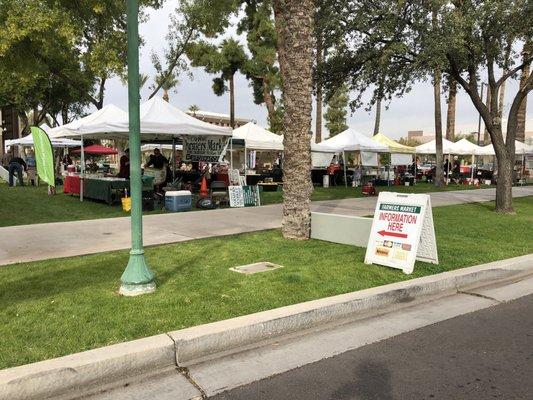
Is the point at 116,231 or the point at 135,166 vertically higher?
the point at 135,166

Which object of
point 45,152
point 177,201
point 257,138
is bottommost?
point 177,201

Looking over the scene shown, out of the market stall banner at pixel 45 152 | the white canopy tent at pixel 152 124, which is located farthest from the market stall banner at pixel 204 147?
the market stall banner at pixel 45 152

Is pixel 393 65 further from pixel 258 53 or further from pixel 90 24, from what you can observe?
pixel 258 53

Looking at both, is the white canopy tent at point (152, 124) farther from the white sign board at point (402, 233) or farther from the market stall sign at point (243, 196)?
the white sign board at point (402, 233)

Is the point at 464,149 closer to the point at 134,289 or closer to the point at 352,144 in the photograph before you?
the point at 352,144

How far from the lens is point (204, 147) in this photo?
16.0 m

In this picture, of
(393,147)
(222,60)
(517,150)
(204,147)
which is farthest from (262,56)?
(204,147)

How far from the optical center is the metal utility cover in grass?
6.43 m

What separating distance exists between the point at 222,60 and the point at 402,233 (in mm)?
29973

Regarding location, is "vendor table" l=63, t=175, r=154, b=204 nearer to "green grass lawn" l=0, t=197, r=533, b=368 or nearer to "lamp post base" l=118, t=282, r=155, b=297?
"green grass lawn" l=0, t=197, r=533, b=368

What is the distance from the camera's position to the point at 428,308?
5.57 meters

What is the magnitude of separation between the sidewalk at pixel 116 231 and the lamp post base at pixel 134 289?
2.44m

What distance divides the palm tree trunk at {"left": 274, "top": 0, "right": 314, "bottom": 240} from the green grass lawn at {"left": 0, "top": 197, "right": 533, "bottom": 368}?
531 millimetres

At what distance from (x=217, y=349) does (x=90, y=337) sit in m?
1.06
